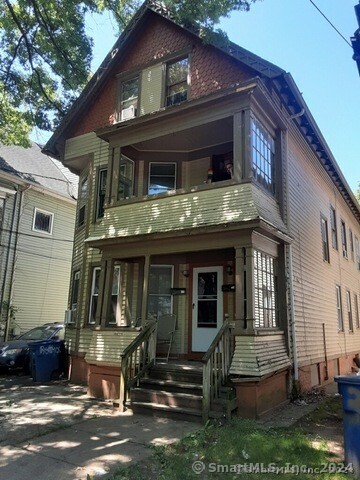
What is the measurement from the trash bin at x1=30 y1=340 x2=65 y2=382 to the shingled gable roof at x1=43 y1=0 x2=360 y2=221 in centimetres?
662

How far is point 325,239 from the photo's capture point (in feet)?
45.0

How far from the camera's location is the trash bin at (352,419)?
4.35m

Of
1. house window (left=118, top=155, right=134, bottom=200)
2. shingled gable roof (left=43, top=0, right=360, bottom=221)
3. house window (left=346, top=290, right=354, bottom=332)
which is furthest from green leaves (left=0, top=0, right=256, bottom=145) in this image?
house window (left=346, top=290, right=354, bottom=332)

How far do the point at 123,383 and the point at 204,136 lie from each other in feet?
20.7

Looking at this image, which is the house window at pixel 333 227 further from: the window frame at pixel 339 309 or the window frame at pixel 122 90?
the window frame at pixel 122 90

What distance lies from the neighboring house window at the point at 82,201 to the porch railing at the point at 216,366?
23.3 ft

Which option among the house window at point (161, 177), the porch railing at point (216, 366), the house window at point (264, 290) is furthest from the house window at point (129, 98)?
the porch railing at point (216, 366)

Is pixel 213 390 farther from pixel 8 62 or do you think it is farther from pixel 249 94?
pixel 8 62

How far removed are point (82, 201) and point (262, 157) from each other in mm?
6626

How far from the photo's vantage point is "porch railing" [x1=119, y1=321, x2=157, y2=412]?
7.70 metres

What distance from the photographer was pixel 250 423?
614cm

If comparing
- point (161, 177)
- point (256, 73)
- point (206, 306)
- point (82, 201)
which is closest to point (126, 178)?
point (161, 177)

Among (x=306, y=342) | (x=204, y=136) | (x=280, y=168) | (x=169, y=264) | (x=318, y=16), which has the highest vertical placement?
(x=318, y=16)

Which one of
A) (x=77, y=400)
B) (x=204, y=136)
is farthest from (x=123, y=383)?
(x=204, y=136)
